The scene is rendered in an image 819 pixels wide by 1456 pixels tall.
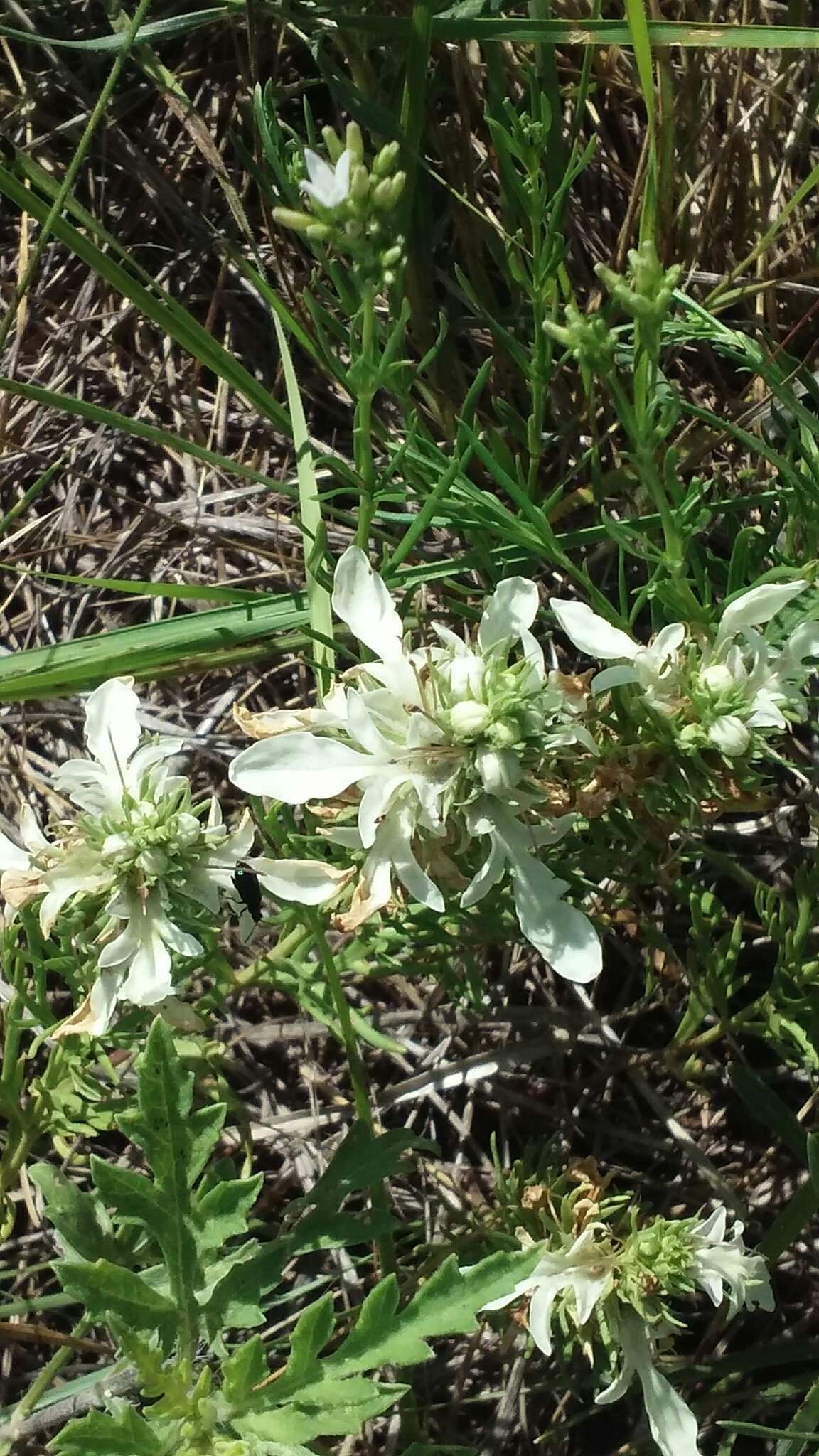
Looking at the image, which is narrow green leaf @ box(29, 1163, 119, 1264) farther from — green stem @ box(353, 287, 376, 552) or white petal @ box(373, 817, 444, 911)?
green stem @ box(353, 287, 376, 552)

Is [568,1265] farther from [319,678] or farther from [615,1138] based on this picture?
[319,678]

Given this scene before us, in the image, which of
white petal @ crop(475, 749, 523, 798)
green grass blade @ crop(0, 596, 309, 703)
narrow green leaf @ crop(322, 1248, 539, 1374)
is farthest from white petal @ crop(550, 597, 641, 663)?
narrow green leaf @ crop(322, 1248, 539, 1374)

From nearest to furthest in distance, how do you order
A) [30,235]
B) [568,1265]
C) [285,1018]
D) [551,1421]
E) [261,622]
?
[568,1265] → [261,622] → [551,1421] → [285,1018] → [30,235]

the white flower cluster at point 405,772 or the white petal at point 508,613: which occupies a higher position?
the white petal at point 508,613

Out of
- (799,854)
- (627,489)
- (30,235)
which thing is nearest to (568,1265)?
(799,854)

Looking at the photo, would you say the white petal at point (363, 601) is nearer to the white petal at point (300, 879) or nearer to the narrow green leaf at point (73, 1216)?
the white petal at point (300, 879)

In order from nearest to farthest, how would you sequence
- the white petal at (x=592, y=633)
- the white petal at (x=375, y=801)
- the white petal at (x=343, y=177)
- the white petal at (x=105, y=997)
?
the white petal at (x=343, y=177) < the white petal at (x=375, y=801) < the white petal at (x=592, y=633) < the white petal at (x=105, y=997)

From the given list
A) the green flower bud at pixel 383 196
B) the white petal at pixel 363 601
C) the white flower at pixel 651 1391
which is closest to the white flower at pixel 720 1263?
the white flower at pixel 651 1391
